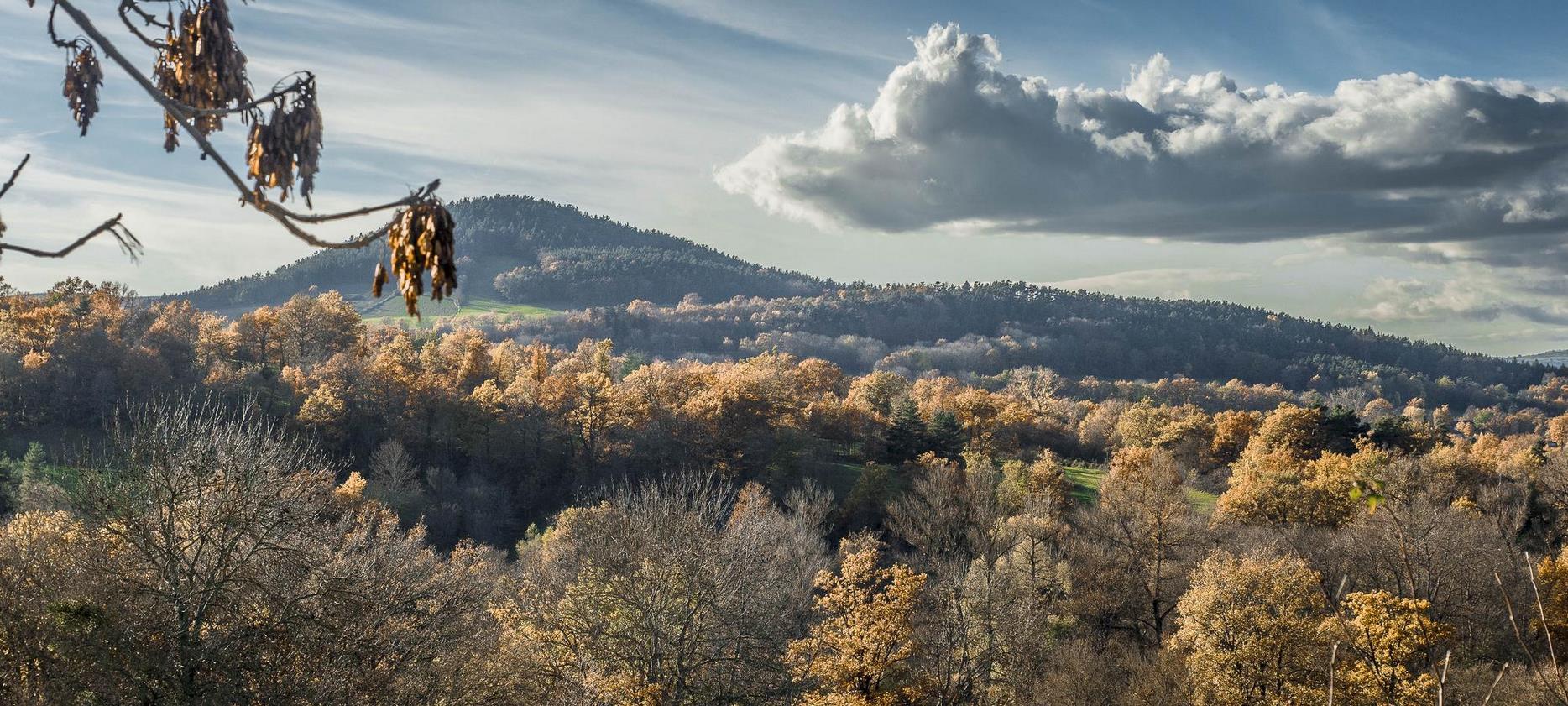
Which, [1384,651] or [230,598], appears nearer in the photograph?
[230,598]

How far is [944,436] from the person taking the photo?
6631 cm

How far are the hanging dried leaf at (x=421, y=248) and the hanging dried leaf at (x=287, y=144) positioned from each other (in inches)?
44.5

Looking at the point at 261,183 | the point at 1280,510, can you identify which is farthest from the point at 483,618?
the point at 1280,510

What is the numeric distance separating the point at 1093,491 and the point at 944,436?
35.4 ft

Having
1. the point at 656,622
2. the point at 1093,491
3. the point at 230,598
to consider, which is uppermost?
the point at 230,598

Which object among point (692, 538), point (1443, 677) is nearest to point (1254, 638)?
point (692, 538)

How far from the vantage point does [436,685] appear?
19203 millimetres

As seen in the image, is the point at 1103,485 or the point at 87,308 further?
the point at 87,308

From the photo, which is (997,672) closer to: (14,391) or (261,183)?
(261,183)

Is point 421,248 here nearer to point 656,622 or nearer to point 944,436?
point 656,622

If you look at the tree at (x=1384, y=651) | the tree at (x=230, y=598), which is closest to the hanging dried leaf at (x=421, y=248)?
the tree at (x=230, y=598)

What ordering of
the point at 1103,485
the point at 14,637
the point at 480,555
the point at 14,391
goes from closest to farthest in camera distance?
the point at 14,637 → the point at 480,555 → the point at 1103,485 → the point at 14,391

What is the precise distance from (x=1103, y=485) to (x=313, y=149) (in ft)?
162

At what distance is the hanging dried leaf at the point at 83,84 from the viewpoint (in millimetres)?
5707
